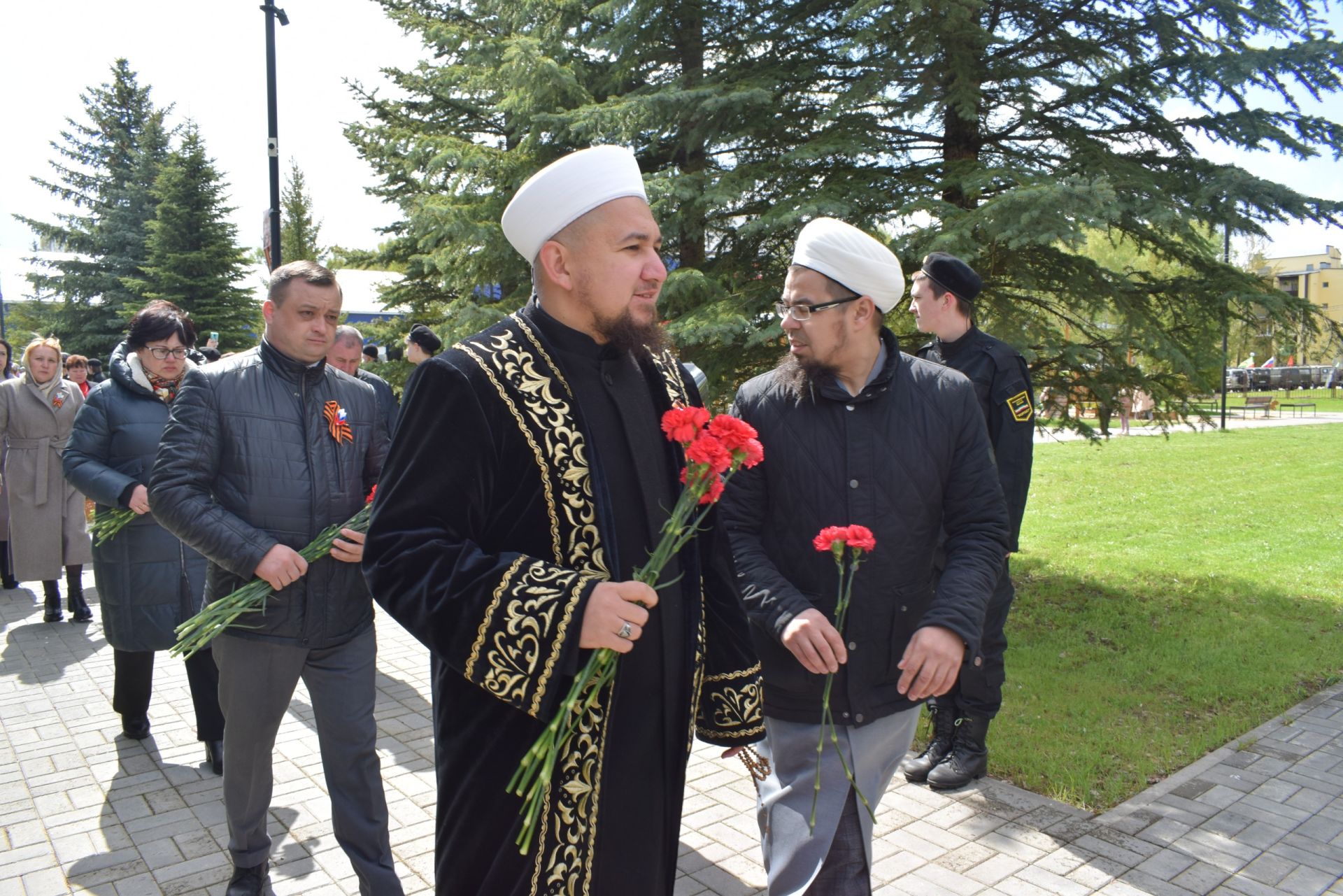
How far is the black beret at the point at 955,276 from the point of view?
4.89 meters

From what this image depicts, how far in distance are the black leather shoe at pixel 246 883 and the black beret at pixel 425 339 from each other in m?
4.61

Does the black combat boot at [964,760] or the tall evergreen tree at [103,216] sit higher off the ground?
the tall evergreen tree at [103,216]

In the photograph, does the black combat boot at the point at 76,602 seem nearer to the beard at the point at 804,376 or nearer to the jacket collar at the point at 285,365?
the jacket collar at the point at 285,365

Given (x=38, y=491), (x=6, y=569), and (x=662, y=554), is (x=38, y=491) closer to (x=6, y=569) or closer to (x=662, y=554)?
(x=6, y=569)

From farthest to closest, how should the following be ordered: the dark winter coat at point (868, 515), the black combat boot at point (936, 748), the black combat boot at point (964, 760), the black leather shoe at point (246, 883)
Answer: the black combat boot at point (936, 748)
the black combat boot at point (964, 760)
the black leather shoe at point (246, 883)
the dark winter coat at point (868, 515)

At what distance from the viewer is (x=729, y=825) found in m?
4.43

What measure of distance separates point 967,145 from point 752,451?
6.89 m

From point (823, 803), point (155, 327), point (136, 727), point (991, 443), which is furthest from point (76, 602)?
point (823, 803)

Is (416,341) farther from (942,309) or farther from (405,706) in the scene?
(942,309)

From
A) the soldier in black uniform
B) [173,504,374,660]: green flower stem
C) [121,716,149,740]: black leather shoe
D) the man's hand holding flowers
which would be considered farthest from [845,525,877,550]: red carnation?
[121,716,149,740]: black leather shoe

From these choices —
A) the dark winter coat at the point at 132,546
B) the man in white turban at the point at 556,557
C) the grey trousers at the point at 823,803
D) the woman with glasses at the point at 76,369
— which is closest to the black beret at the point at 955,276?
the grey trousers at the point at 823,803

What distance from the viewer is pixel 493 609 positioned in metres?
1.90

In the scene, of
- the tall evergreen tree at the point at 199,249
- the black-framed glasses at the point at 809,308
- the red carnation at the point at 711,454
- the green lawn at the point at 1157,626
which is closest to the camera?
the red carnation at the point at 711,454

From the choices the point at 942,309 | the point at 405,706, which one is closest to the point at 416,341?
the point at 405,706
